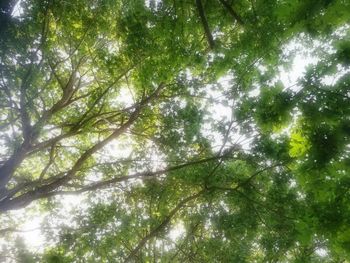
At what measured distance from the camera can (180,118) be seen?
9.17 meters

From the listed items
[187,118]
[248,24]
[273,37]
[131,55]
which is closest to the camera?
[273,37]

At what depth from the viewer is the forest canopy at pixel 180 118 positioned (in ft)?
13.6

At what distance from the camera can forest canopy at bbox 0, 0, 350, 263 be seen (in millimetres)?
4156

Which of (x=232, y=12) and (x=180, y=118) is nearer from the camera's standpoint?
(x=232, y=12)

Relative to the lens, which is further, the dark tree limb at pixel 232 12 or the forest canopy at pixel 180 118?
the dark tree limb at pixel 232 12

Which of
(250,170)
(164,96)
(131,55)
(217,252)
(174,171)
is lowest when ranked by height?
(217,252)

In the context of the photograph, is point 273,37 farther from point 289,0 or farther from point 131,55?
point 131,55

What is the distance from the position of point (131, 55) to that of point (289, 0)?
4.63m

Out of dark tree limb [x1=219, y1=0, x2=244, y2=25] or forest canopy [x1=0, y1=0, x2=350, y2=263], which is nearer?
forest canopy [x1=0, y1=0, x2=350, y2=263]

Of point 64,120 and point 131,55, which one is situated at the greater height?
point 64,120

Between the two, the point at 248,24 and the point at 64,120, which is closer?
the point at 248,24

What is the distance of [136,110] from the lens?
10.6 meters

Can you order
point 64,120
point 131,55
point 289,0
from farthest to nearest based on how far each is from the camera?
point 64,120 < point 131,55 < point 289,0

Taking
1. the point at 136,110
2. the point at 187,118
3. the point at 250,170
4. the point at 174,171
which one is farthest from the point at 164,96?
→ the point at 250,170
